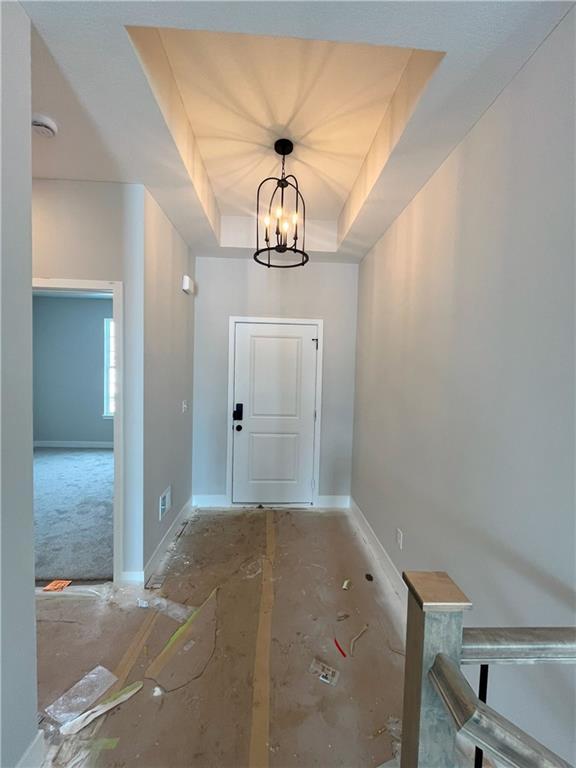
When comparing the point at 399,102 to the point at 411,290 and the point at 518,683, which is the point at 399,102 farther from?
the point at 518,683

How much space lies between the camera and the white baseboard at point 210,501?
12.2 ft

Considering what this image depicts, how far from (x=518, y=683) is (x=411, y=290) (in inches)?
77.9

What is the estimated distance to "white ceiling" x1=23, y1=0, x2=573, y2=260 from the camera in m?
1.08

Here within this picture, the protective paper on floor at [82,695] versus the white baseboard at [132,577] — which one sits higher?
the white baseboard at [132,577]

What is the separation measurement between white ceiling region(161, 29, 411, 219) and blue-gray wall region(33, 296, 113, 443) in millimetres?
4662

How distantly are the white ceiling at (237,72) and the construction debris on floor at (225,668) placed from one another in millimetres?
2624

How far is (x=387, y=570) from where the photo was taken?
2.55 m

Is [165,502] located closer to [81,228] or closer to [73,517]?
[73,517]

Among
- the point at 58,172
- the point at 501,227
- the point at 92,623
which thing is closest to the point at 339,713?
the point at 92,623

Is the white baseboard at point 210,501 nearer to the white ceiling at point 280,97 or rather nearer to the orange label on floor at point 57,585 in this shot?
the orange label on floor at point 57,585

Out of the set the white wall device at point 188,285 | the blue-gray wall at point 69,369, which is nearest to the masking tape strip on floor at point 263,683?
the white wall device at point 188,285

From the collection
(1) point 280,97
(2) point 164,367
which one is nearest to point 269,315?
(2) point 164,367

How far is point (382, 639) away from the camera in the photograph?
1979 mm

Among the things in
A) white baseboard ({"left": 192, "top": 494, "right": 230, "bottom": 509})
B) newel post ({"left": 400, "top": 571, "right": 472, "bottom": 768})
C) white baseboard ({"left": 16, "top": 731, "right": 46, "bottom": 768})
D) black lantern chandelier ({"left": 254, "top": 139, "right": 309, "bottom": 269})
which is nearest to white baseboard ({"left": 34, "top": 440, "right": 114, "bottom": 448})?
white baseboard ({"left": 192, "top": 494, "right": 230, "bottom": 509})
